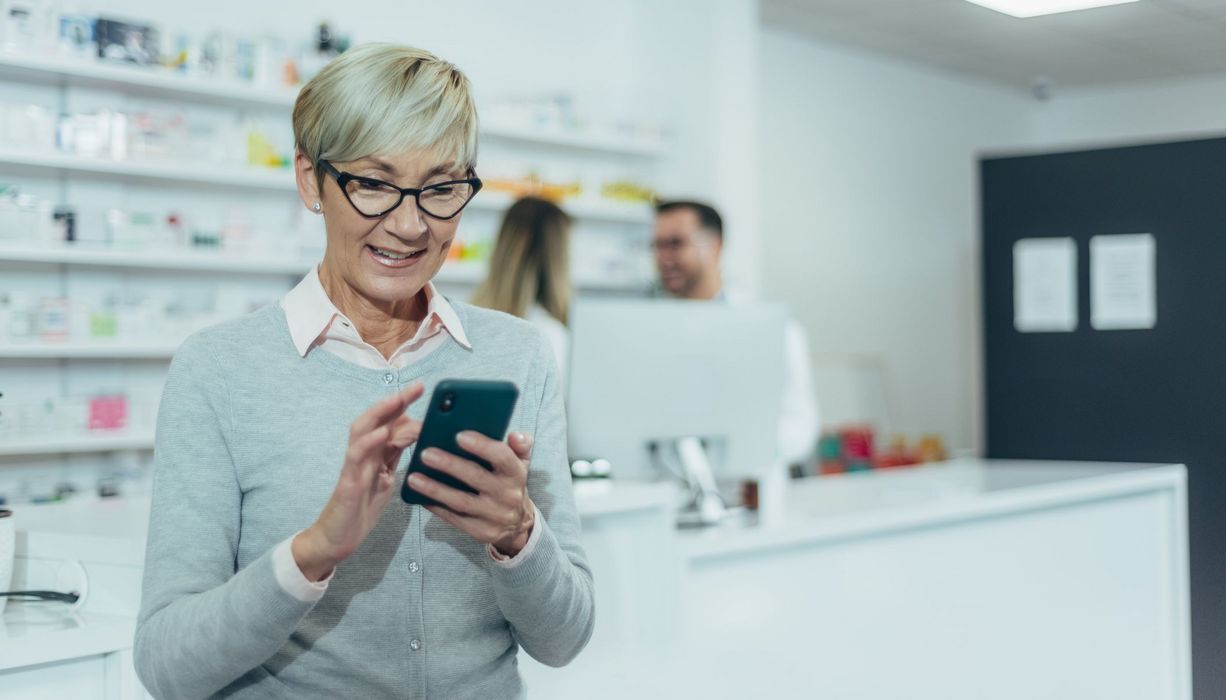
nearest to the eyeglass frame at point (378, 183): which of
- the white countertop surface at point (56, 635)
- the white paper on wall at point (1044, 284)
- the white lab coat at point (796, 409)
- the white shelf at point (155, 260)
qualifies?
the white countertop surface at point (56, 635)

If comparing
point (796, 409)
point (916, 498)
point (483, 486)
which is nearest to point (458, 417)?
point (483, 486)

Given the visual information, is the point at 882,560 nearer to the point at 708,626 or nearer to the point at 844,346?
the point at 708,626

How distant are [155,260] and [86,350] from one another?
1.24ft

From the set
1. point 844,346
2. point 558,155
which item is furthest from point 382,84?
point 844,346

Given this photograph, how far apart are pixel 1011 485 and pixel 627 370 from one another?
1076 millimetres

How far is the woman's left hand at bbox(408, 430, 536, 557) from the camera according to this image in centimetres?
103

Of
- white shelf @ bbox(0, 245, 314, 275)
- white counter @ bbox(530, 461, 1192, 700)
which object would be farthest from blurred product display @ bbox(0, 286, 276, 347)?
white counter @ bbox(530, 461, 1192, 700)

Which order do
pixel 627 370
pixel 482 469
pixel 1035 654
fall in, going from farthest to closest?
pixel 1035 654, pixel 627 370, pixel 482 469

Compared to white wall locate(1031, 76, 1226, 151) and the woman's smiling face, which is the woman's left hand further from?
white wall locate(1031, 76, 1226, 151)

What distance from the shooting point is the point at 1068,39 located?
75.8 inches

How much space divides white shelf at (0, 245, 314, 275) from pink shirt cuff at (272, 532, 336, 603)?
3292mm

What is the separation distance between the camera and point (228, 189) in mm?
4664

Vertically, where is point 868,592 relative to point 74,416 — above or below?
below

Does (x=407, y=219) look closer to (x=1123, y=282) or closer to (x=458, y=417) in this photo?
(x=458, y=417)
